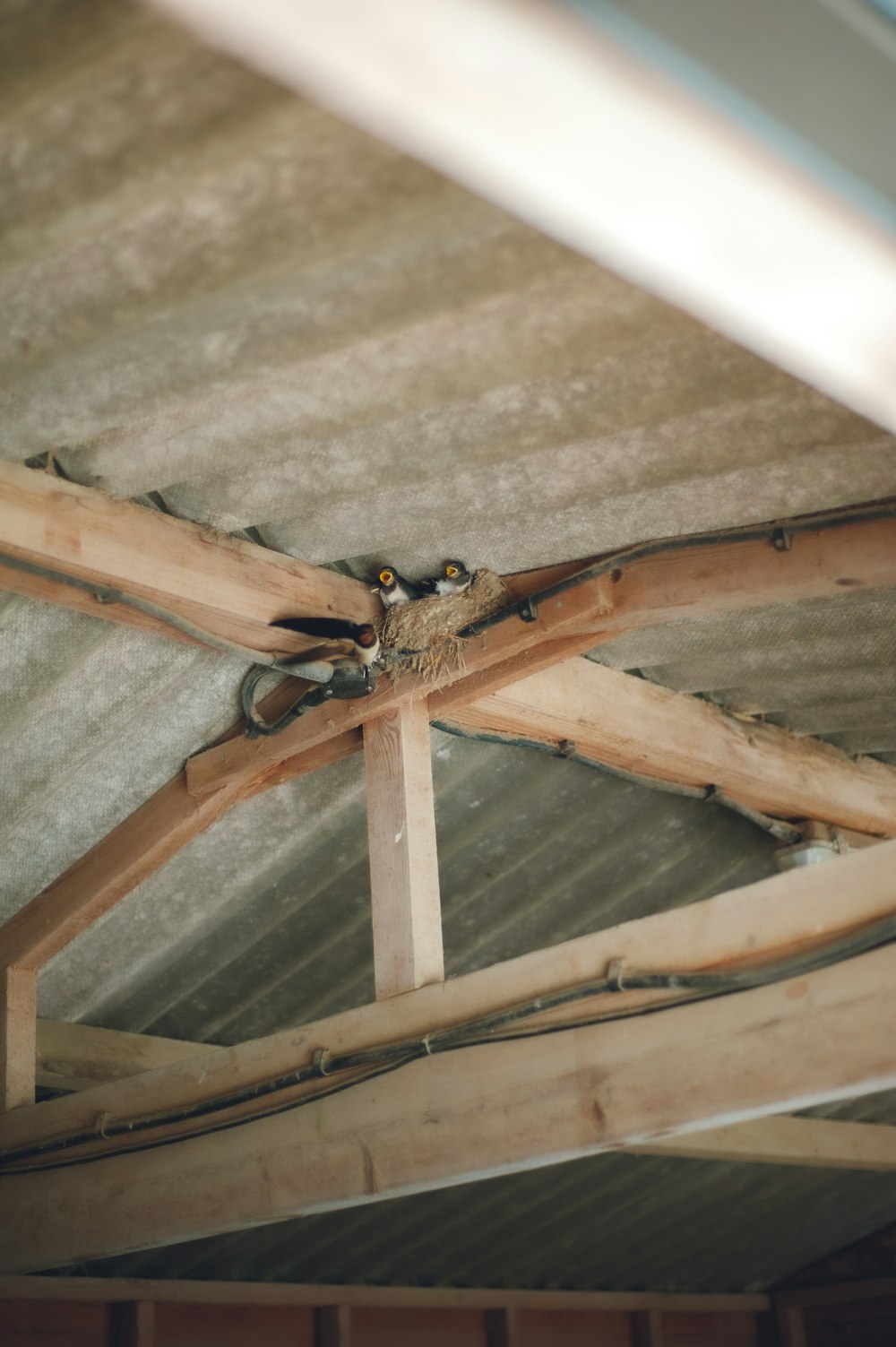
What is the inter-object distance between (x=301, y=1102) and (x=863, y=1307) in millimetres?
5228

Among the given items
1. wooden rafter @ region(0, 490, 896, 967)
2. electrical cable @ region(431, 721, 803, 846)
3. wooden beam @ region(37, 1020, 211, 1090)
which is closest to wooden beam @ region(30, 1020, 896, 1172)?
wooden beam @ region(37, 1020, 211, 1090)

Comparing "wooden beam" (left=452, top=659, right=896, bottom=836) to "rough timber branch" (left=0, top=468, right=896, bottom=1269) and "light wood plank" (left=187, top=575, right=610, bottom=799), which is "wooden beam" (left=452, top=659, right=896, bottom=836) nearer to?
"rough timber branch" (left=0, top=468, right=896, bottom=1269)

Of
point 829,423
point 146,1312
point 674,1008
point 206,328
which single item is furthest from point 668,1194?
point 206,328

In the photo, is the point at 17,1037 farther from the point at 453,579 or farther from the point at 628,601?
the point at 628,601

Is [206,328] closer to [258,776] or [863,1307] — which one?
[258,776]

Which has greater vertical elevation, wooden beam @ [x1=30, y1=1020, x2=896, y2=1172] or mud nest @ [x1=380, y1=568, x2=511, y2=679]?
mud nest @ [x1=380, y1=568, x2=511, y2=679]

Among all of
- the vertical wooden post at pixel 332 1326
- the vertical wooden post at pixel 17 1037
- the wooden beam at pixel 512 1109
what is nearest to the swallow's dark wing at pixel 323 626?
the wooden beam at pixel 512 1109

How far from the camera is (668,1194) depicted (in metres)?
6.07

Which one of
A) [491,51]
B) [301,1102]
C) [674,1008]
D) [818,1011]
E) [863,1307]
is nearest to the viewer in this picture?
[491,51]

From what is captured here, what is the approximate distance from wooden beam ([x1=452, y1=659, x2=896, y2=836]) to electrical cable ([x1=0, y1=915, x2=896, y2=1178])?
910 millimetres

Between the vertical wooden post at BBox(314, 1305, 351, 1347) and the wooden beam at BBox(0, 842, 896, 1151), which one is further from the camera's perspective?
the vertical wooden post at BBox(314, 1305, 351, 1347)

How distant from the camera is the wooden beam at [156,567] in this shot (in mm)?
2631

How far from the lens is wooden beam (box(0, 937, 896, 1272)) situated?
2102mm

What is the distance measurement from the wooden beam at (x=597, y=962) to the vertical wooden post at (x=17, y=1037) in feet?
1.71
